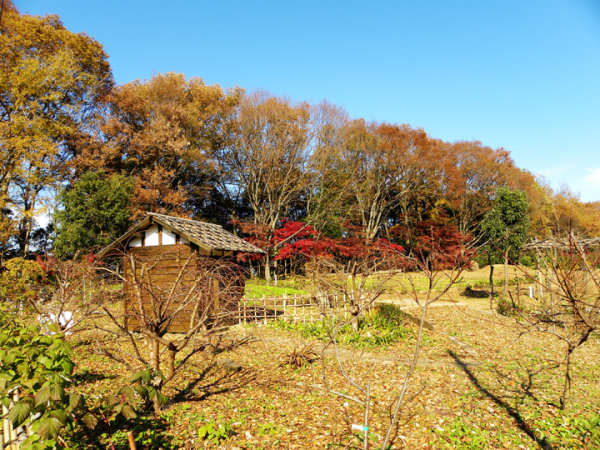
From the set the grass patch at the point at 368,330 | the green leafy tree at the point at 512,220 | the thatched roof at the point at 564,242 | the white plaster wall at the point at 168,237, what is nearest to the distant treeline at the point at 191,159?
the green leafy tree at the point at 512,220

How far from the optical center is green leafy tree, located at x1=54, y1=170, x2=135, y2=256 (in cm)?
1575

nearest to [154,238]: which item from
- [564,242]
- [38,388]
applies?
[38,388]

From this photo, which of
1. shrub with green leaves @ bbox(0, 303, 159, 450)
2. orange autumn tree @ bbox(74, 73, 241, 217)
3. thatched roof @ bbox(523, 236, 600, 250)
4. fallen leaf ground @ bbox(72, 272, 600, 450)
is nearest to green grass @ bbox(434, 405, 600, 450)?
fallen leaf ground @ bbox(72, 272, 600, 450)

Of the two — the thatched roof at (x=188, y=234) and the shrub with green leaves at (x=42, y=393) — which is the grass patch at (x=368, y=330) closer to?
the thatched roof at (x=188, y=234)

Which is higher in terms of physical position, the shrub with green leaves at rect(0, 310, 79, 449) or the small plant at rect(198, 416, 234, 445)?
the shrub with green leaves at rect(0, 310, 79, 449)

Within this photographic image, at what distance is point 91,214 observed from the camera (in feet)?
52.9

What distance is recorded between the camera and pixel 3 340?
9.95 feet

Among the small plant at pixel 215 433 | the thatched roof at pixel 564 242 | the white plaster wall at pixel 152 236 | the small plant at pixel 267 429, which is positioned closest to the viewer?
the thatched roof at pixel 564 242

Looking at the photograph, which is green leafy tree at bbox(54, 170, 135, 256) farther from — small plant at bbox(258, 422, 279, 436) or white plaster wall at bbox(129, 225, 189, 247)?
small plant at bbox(258, 422, 279, 436)

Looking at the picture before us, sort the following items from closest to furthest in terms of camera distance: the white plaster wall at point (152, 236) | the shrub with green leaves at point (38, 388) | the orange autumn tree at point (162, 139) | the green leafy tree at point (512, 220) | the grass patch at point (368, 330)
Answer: the shrub with green leaves at point (38, 388) → the grass patch at point (368, 330) → the white plaster wall at point (152, 236) → the green leafy tree at point (512, 220) → the orange autumn tree at point (162, 139)

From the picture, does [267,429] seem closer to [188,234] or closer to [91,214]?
[188,234]

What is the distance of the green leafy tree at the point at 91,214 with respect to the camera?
51.7 feet

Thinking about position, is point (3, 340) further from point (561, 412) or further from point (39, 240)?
point (39, 240)

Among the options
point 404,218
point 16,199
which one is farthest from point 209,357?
point 404,218
